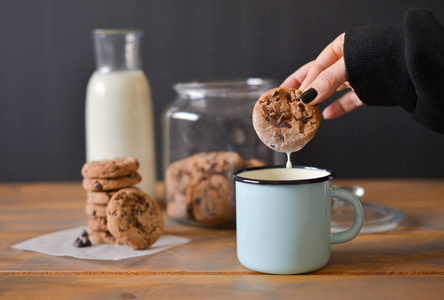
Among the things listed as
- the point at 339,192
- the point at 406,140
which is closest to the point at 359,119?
the point at 406,140

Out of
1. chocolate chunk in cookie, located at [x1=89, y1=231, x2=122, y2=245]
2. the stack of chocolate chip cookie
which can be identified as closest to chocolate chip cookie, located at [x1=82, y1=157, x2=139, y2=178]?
the stack of chocolate chip cookie

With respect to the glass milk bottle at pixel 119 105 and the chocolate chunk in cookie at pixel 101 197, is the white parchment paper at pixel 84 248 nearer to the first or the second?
the chocolate chunk in cookie at pixel 101 197

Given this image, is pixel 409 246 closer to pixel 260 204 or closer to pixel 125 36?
pixel 260 204

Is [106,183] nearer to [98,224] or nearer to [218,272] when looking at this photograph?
[98,224]

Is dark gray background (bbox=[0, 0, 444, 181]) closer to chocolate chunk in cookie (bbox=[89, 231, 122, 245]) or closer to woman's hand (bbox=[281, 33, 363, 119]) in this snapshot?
woman's hand (bbox=[281, 33, 363, 119])

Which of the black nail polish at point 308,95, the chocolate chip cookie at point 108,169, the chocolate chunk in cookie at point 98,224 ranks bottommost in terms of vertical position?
the chocolate chunk in cookie at point 98,224

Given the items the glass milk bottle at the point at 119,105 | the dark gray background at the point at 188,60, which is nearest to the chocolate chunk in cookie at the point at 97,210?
the glass milk bottle at the point at 119,105

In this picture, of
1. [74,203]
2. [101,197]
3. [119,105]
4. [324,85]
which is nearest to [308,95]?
[324,85]
